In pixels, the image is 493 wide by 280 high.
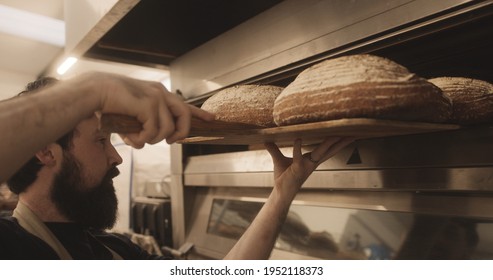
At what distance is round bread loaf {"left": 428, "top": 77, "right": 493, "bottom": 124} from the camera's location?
77 centimetres

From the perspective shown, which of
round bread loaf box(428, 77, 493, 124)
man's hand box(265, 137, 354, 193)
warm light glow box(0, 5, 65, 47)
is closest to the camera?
round bread loaf box(428, 77, 493, 124)

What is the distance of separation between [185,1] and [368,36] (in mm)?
769

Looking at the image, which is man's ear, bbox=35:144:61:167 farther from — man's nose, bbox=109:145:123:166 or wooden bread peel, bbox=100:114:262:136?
wooden bread peel, bbox=100:114:262:136

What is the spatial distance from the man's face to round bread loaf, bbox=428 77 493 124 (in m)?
1.03

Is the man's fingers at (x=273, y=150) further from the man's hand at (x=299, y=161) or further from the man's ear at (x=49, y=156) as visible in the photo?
the man's ear at (x=49, y=156)

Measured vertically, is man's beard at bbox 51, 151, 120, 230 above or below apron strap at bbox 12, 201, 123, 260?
above

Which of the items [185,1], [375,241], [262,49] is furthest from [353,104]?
[185,1]

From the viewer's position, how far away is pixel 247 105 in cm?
97

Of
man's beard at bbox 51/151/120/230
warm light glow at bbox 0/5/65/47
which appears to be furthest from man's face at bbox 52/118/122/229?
warm light glow at bbox 0/5/65/47

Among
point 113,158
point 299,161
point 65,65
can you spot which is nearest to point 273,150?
point 299,161

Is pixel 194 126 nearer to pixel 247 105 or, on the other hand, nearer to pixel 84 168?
pixel 247 105
